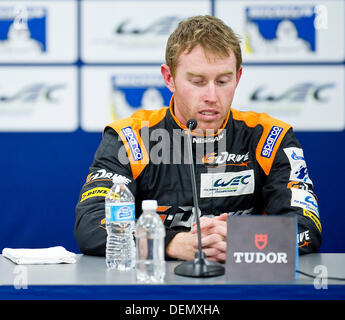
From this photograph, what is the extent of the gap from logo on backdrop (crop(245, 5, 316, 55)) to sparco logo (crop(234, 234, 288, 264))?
1567 millimetres

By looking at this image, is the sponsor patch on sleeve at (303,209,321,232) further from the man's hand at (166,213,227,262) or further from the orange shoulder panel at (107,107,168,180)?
the orange shoulder panel at (107,107,168,180)

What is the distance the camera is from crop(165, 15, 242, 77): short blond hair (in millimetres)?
1728

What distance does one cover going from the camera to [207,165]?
1.90 m

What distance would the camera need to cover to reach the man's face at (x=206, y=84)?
1697mm

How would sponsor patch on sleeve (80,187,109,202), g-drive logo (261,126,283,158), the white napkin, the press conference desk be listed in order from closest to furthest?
1. the press conference desk
2. the white napkin
3. sponsor patch on sleeve (80,187,109,202)
4. g-drive logo (261,126,283,158)

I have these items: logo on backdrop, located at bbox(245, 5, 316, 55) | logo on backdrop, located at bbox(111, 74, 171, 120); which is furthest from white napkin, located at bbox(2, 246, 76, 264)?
logo on backdrop, located at bbox(245, 5, 316, 55)

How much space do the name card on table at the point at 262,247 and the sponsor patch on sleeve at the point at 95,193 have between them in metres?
0.55

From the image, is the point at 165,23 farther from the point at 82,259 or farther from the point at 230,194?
the point at 82,259

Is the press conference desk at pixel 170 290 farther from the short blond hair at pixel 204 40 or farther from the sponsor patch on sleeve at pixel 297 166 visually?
the short blond hair at pixel 204 40

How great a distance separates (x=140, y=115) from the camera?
6.63ft

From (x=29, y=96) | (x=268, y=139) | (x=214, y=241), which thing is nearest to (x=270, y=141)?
(x=268, y=139)

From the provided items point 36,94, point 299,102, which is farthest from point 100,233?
point 299,102

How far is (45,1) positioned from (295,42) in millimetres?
1159

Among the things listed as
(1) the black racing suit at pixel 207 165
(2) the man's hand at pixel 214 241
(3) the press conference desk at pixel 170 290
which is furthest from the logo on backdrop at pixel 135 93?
(3) the press conference desk at pixel 170 290
